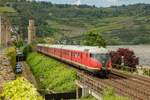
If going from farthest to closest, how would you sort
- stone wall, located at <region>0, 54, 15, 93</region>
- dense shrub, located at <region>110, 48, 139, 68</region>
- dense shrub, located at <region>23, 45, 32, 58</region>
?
dense shrub, located at <region>23, 45, 32, 58</region>
dense shrub, located at <region>110, 48, 139, 68</region>
stone wall, located at <region>0, 54, 15, 93</region>

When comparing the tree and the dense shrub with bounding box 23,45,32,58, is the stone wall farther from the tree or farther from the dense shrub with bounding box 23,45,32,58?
the dense shrub with bounding box 23,45,32,58

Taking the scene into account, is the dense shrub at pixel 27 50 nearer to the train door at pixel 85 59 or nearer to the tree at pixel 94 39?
the tree at pixel 94 39

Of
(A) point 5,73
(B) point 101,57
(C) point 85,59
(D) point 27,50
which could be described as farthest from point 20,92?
(D) point 27,50

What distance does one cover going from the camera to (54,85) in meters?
50.7

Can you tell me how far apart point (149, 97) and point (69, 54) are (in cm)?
2956

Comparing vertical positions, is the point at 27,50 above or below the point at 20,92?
below

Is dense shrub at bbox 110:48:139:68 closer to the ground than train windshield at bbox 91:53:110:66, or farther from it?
closer to the ground

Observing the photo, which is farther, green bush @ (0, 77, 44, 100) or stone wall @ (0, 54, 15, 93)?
stone wall @ (0, 54, 15, 93)

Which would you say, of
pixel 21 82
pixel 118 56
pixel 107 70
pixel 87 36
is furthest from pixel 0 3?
pixel 21 82

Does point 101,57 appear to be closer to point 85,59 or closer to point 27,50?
point 85,59

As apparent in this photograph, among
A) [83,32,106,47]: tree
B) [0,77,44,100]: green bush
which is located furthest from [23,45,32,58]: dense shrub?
[0,77,44,100]: green bush

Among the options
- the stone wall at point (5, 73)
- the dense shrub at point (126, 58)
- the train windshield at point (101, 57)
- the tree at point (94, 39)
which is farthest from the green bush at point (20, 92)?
the tree at point (94, 39)

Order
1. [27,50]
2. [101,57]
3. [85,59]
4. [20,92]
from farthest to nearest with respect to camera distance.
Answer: [27,50] → [85,59] → [101,57] → [20,92]

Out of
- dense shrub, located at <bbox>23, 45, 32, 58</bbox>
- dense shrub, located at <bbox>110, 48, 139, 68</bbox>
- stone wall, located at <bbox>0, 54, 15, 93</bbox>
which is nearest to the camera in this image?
stone wall, located at <bbox>0, 54, 15, 93</bbox>
